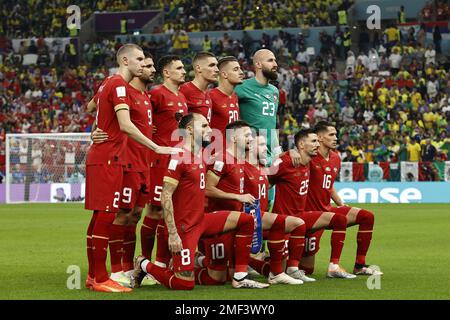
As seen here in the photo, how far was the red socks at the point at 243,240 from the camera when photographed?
32.2ft

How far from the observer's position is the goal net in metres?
29.2

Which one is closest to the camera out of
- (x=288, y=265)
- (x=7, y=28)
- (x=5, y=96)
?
(x=288, y=265)

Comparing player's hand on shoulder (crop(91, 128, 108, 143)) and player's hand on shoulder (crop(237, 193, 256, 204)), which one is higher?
player's hand on shoulder (crop(91, 128, 108, 143))

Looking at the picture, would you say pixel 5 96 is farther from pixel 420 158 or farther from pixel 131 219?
pixel 131 219

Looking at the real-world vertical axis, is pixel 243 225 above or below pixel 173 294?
above

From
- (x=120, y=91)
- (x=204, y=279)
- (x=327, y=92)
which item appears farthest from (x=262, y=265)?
(x=327, y=92)

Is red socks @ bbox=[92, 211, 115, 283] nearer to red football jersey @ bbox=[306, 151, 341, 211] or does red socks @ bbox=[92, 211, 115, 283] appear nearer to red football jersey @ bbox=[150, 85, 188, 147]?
red football jersey @ bbox=[150, 85, 188, 147]

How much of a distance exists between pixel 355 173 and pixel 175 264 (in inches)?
772

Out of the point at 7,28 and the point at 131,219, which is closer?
the point at 131,219

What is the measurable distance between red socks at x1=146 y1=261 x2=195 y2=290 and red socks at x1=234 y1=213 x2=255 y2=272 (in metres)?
0.51

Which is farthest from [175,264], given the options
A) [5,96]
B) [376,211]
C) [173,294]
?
[5,96]

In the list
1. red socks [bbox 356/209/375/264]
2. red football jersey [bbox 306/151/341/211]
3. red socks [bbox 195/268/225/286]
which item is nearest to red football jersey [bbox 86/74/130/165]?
red socks [bbox 195/268/225/286]
